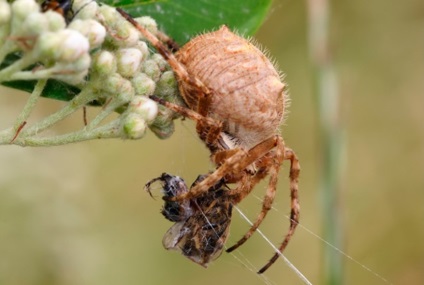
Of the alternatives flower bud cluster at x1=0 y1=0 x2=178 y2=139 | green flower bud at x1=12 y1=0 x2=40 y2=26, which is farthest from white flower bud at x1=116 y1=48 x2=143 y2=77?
green flower bud at x1=12 y1=0 x2=40 y2=26

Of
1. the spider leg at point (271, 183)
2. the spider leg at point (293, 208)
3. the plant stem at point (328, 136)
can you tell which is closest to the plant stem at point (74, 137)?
the spider leg at point (271, 183)

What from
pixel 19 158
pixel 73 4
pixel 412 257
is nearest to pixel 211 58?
pixel 73 4

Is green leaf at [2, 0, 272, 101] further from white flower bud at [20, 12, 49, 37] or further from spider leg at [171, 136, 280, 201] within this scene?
white flower bud at [20, 12, 49, 37]

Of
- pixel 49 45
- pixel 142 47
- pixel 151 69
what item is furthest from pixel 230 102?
pixel 49 45

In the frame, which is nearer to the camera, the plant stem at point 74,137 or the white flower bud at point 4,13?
the white flower bud at point 4,13

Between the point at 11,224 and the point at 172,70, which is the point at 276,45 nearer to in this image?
the point at 11,224

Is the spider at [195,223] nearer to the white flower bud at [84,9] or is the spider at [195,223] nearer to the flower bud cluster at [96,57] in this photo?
the flower bud cluster at [96,57]
